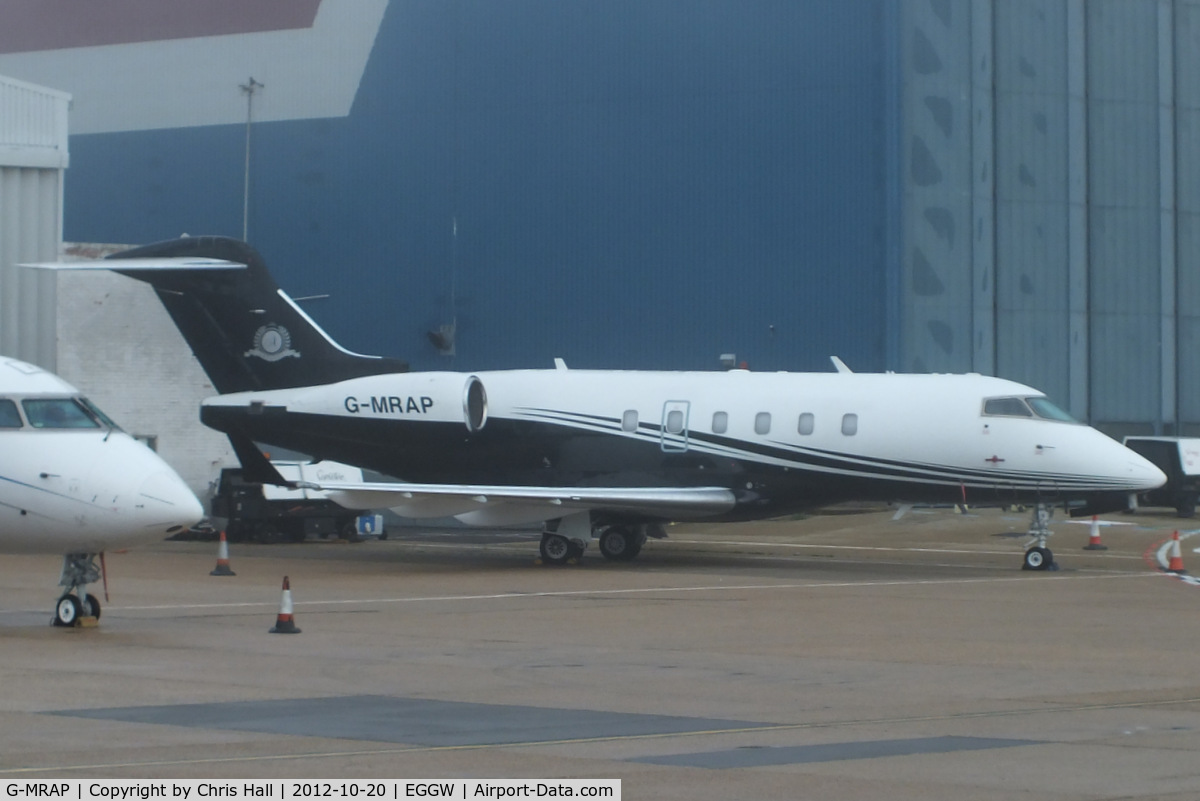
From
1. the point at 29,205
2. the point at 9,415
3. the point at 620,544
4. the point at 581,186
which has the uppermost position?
the point at 581,186

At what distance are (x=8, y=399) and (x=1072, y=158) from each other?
30.2 metres

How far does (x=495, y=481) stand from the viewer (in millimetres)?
26688

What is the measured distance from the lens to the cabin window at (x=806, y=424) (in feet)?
79.8

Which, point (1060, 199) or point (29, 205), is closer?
point (29, 205)

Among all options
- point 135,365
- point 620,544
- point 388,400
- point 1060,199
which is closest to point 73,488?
point 388,400

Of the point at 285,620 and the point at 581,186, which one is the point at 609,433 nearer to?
the point at 285,620

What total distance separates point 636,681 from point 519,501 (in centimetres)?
1236

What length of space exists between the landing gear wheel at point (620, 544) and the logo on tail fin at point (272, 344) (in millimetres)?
5999

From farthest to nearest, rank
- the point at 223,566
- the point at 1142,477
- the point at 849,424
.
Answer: the point at 849,424 → the point at 1142,477 → the point at 223,566

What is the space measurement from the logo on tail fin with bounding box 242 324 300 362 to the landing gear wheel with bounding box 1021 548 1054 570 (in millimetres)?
12137

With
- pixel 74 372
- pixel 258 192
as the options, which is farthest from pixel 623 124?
pixel 74 372

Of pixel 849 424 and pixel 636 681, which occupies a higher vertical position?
pixel 849 424

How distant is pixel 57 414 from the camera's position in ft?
47.8

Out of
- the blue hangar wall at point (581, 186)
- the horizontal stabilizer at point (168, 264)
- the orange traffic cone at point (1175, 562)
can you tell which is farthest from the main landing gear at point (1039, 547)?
the horizontal stabilizer at point (168, 264)
